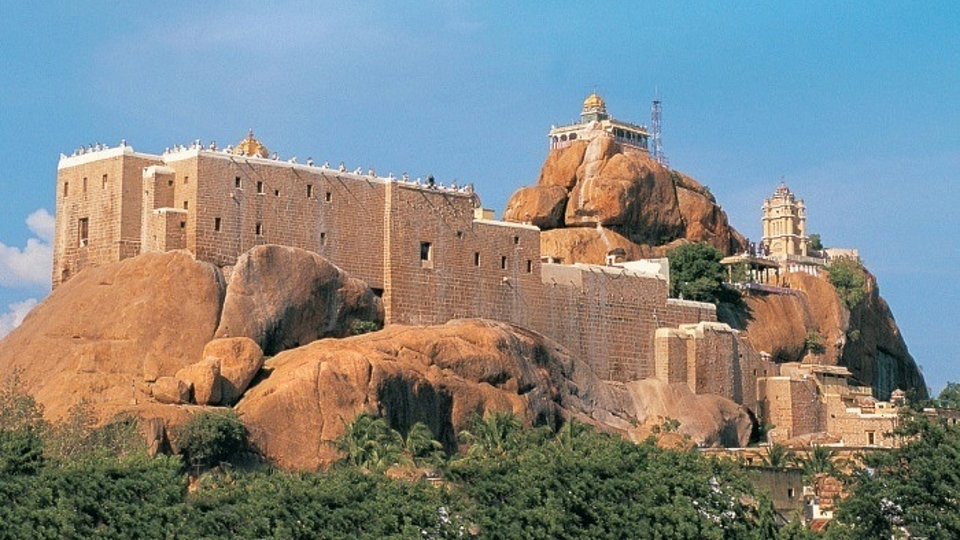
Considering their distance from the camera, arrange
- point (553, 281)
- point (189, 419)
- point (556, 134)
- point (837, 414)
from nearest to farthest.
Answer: point (189, 419), point (553, 281), point (837, 414), point (556, 134)

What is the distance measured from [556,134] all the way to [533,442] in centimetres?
4114

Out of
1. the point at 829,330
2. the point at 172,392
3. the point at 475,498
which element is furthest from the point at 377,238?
the point at 829,330

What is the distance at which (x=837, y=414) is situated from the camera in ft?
320

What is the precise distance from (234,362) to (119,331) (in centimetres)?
466

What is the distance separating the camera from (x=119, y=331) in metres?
73.1

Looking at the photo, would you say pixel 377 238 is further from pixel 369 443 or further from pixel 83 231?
pixel 369 443

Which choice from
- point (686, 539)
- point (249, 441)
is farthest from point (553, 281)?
point (686, 539)

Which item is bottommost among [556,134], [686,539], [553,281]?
[686,539]

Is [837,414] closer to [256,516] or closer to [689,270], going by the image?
[689,270]

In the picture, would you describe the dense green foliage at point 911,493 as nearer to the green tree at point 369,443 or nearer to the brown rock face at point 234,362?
the green tree at point 369,443

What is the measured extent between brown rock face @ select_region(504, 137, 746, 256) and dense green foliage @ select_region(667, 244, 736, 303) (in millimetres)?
3564

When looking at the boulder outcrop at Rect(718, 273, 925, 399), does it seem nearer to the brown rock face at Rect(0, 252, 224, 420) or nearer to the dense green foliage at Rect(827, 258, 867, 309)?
the dense green foliage at Rect(827, 258, 867, 309)

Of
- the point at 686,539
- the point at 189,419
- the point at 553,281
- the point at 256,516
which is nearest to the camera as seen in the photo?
the point at 256,516

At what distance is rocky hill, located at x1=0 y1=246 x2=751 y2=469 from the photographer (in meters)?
70.6
